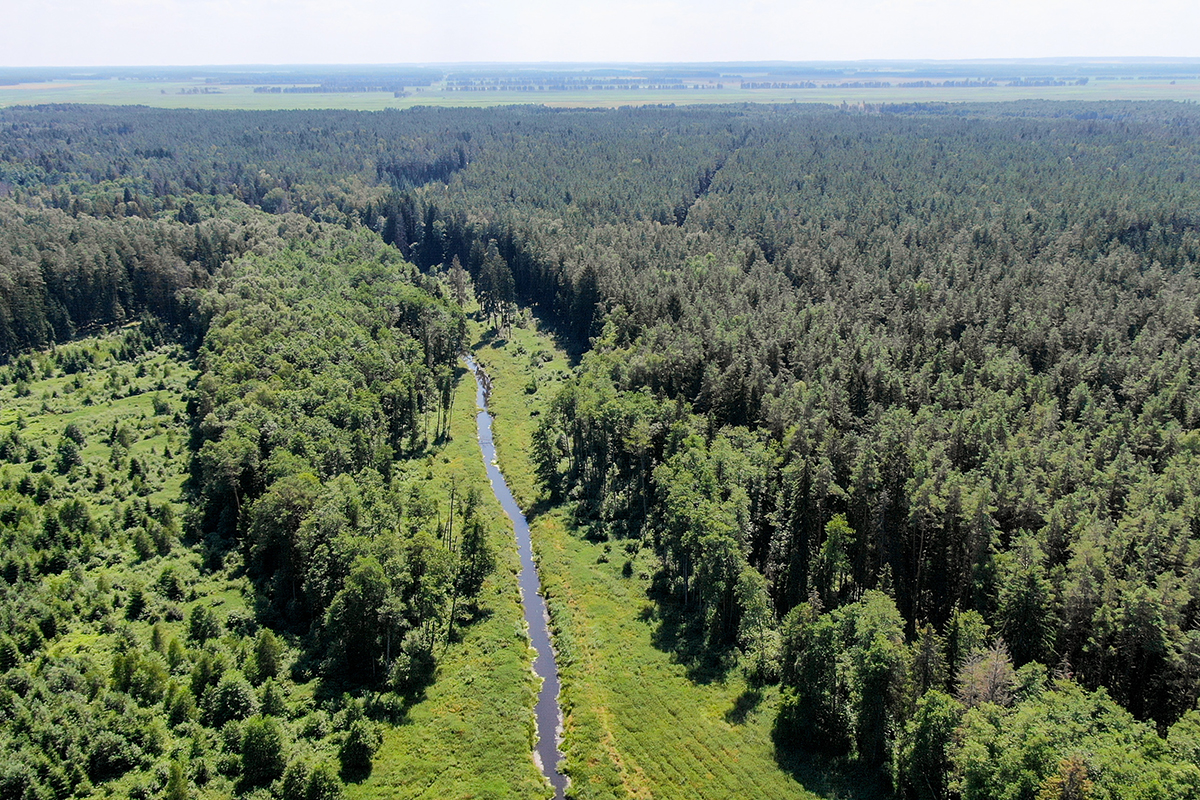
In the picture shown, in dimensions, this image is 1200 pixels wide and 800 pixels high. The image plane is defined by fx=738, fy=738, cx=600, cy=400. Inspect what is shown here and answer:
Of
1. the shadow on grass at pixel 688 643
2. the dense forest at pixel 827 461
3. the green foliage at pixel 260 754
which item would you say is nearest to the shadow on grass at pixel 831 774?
the dense forest at pixel 827 461

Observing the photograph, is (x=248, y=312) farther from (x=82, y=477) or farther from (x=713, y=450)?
(x=713, y=450)

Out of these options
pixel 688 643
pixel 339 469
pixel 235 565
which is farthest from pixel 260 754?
pixel 339 469

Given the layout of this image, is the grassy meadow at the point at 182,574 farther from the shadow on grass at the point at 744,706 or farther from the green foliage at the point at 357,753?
the shadow on grass at the point at 744,706

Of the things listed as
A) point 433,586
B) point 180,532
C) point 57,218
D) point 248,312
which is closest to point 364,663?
point 433,586

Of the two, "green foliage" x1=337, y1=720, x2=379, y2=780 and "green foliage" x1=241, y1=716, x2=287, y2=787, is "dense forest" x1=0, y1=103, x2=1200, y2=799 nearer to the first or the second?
"green foliage" x1=337, y1=720, x2=379, y2=780

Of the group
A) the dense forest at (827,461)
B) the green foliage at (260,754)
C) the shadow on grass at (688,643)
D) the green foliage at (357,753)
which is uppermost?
the dense forest at (827,461)

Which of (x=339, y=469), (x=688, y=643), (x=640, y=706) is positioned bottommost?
(x=640, y=706)

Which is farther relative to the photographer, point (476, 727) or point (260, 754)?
point (476, 727)

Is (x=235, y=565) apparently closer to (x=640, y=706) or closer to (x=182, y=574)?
(x=182, y=574)
